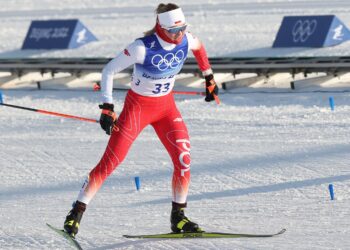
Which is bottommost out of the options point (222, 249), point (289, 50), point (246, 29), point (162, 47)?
point (222, 249)

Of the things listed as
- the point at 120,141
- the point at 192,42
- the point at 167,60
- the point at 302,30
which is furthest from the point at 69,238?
the point at 302,30

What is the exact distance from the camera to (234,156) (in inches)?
427

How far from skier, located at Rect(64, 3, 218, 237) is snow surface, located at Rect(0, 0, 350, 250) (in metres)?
0.38

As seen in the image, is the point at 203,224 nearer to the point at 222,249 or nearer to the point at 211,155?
the point at 222,249

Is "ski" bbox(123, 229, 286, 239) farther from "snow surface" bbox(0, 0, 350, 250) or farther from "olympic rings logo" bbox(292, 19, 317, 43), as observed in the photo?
"olympic rings logo" bbox(292, 19, 317, 43)

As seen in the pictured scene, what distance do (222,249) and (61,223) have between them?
1906mm

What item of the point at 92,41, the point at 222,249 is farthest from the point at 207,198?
the point at 92,41

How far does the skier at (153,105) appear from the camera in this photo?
24.3ft

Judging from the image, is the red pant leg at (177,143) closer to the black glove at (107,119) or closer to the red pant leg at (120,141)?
the red pant leg at (120,141)

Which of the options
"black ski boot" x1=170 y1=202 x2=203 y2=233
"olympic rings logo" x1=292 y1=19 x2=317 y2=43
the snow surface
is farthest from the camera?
"olympic rings logo" x1=292 y1=19 x2=317 y2=43

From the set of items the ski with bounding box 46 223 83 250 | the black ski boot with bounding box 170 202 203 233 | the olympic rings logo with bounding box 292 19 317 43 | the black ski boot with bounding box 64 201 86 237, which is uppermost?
the olympic rings logo with bounding box 292 19 317 43

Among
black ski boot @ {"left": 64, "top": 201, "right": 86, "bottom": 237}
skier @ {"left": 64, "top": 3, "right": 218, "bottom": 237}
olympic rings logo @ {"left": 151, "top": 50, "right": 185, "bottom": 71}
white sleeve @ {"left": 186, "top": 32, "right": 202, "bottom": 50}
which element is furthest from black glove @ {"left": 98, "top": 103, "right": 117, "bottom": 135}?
white sleeve @ {"left": 186, "top": 32, "right": 202, "bottom": 50}

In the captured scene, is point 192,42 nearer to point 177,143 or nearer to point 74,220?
point 177,143

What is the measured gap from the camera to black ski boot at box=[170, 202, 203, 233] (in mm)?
7719
